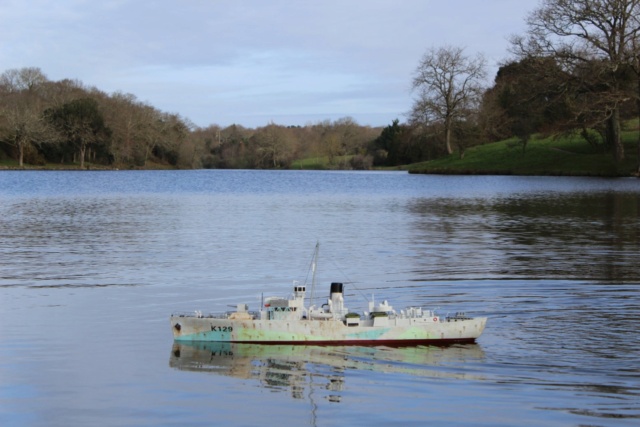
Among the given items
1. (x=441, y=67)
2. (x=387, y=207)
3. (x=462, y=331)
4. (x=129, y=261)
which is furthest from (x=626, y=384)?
(x=441, y=67)

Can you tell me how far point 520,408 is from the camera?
17109 mm

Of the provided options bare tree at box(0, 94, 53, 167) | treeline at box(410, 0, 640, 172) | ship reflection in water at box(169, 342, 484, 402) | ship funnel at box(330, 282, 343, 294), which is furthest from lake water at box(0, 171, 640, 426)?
bare tree at box(0, 94, 53, 167)

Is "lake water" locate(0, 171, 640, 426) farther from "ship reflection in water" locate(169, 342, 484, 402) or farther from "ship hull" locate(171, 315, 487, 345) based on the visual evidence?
"ship hull" locate(171, 315, 487, 345)

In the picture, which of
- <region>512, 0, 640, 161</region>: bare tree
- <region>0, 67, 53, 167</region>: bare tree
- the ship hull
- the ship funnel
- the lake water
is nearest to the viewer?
the lake water

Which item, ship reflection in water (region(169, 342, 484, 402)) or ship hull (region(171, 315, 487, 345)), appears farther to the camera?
ship hull (region(171, 315, 487, 345))

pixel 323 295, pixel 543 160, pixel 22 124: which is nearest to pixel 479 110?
pixel 543 160

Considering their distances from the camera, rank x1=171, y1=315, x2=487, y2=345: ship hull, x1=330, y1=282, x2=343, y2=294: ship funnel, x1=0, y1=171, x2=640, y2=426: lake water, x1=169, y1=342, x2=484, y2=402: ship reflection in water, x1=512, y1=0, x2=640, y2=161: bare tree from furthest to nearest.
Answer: x1=512, y1=0, x2=640, y2=161: bare tree < x1=330, y1=282, x2=343, y2=294: ship funnel < x1=171, y1=315, x2=487, y2=345: ship hull < x1=169, y1=342, x2=484, y2=402: ship reflection in water < x1=0, y1=171, x2=640, y2=426: lake water

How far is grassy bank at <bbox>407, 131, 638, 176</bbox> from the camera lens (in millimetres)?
114062

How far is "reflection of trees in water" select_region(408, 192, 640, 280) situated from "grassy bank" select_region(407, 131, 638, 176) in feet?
121

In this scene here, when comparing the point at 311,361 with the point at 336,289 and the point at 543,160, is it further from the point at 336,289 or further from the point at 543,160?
the point at 543,160

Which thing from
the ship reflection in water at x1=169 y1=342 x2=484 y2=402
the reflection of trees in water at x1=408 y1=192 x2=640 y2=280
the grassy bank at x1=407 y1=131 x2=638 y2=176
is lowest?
the ship reflection in water at x1=169 y1=342 x2=484 y2=402

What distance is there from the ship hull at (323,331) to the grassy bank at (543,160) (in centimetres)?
8982

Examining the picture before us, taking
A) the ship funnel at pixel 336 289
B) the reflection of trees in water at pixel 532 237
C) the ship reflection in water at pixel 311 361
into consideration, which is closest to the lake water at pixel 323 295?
the ship reflection in water at pixel 311 361

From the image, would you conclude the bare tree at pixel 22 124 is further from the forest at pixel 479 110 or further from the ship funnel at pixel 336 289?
the ship funnel at pixel 336 289
